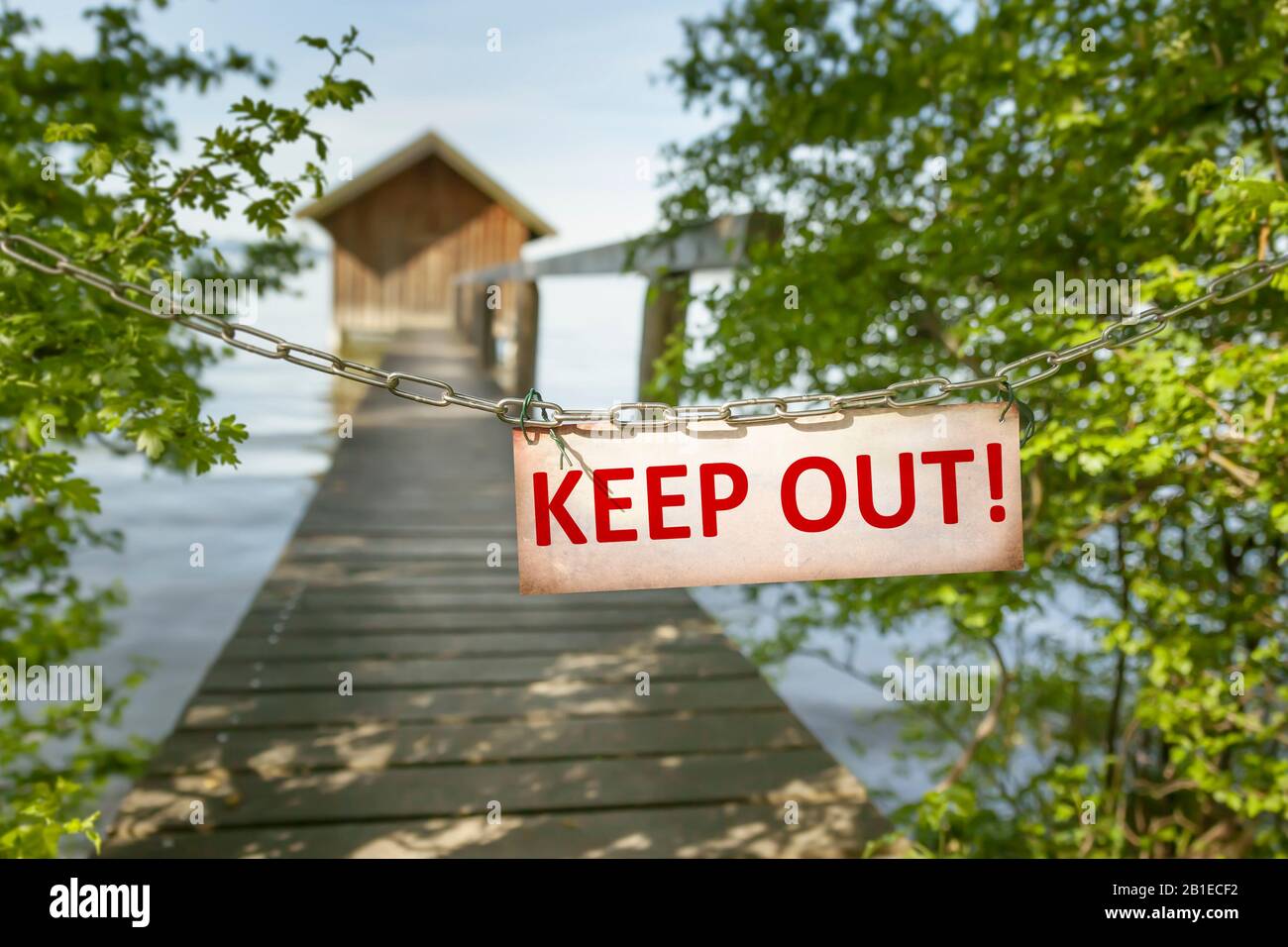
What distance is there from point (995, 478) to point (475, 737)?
230 centimetres

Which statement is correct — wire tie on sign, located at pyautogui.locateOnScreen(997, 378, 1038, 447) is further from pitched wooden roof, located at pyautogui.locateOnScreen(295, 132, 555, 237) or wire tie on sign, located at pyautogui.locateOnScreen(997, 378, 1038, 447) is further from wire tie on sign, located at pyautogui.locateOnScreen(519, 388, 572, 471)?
pitched wooden roof, located at pyautogui.locateOnScreen(295, 132, 555, 237)

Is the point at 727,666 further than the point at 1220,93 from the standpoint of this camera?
Yes

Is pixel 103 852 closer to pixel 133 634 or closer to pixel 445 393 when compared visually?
pixel 445 393

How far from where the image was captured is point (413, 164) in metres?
25.5

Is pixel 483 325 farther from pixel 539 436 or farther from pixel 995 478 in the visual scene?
pixel 995 478

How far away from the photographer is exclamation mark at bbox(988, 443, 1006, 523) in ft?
6.69

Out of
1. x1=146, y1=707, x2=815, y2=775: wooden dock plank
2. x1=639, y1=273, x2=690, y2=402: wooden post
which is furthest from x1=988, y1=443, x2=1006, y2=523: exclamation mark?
x1=639, y1=273, x2=690, y2=402: wooden post

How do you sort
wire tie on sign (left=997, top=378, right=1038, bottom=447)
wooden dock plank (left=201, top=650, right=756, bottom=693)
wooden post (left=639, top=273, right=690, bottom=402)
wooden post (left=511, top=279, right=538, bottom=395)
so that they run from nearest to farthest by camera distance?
wire tie on sign (left=997, top=378, right=1038, bottom=447), wooden dock plank (left=201, top=650, right=756, bottom=693), wooden post (left=639, top=273, right=690, bottom=402), wooden post (left=511, top=279, right=538, bottom=395)

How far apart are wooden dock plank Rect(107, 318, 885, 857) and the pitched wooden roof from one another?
20.3 metres

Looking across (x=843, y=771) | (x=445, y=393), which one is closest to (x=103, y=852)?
(x=445, y=393)

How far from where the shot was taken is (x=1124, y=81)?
3.65 m

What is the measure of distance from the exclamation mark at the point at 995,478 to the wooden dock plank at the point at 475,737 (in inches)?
59.2

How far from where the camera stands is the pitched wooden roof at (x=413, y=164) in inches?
950

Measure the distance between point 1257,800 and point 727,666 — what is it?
1.95 m
